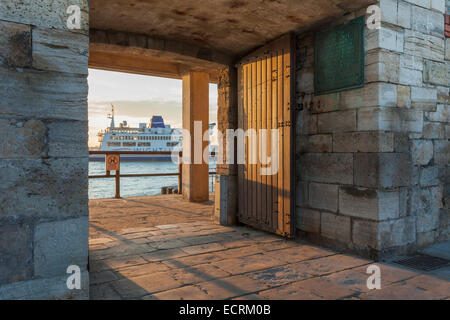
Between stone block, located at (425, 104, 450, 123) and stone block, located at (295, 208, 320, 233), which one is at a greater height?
stone block, located at (425, 104, 450, 123)

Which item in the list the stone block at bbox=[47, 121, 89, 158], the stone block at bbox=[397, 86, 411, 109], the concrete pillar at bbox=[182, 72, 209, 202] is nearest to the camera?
the stone block at bbox=[47, 121, 89, 158]

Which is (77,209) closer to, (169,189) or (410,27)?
(410,27)

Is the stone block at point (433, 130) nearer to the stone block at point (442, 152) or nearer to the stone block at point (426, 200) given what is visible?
the stone block at point (442, 152)

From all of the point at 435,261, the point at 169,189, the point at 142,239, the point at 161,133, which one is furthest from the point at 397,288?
the point at 161,133

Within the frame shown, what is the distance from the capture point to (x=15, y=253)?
1.98 m

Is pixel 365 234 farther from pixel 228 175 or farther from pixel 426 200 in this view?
pixel 228 175

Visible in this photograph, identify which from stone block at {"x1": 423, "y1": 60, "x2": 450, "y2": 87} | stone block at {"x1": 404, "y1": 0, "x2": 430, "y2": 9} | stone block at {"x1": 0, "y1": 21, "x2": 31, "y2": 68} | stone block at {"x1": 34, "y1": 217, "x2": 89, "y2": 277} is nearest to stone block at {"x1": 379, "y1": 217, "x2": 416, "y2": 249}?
stone block at {"x1": 423, "y1": 60, "x2": 450, "y2": 87}

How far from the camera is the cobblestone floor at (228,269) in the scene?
2453 mm

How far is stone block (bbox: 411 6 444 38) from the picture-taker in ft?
11.3

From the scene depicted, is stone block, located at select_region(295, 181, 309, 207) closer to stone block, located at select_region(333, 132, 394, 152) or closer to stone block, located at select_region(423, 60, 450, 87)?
stone block, located at select_region(333, 132, 394, 152)

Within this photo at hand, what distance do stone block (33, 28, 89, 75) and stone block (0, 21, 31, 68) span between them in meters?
0.04

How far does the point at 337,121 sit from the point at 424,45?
1.18 meters

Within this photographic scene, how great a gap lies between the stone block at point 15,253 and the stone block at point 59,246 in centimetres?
4

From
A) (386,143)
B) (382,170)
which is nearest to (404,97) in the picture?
(386,143)
